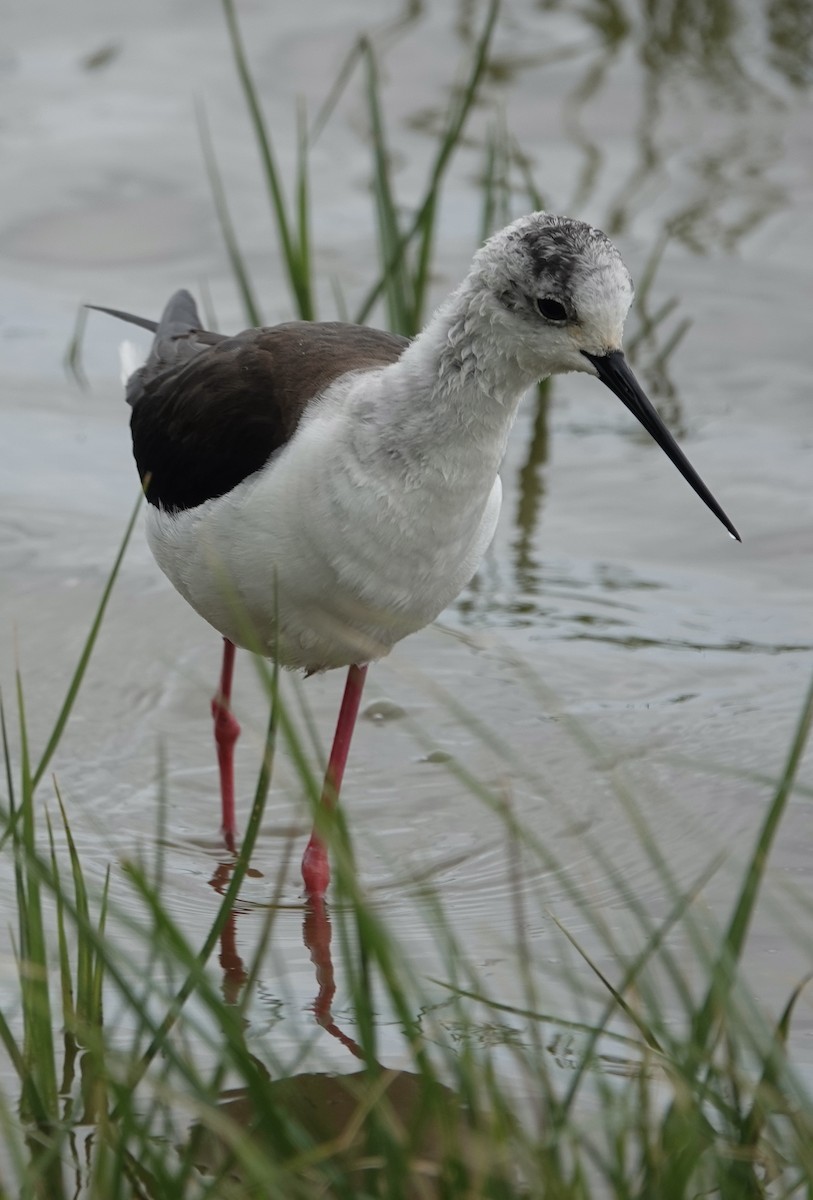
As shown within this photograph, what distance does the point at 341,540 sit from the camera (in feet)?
12.3

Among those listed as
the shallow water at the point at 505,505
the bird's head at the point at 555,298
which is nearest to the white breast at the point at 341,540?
the shallow water at the point at 505,505

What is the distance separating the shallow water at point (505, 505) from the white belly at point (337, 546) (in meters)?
0.21

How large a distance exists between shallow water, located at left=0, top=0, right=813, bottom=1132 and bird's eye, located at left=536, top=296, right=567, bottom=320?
774mm

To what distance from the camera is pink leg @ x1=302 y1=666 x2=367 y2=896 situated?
449 cm

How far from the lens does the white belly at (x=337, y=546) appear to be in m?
3.74

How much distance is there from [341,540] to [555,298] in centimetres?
68

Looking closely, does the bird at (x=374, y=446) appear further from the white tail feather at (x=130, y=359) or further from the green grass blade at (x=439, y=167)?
the green grass blade at (x=439, y=167)

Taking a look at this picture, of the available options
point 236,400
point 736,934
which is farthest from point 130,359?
point 736,934

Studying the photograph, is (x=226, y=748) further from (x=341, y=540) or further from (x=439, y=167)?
(x=439, y=167)

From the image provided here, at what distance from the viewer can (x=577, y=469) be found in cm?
658

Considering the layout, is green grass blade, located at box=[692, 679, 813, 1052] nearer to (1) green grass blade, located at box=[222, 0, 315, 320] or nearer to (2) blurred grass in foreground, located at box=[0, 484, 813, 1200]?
(2) blurred grass in foreground, located at box=[0, 484, 813, 1200]

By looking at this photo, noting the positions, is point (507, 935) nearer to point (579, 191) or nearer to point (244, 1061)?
point (244, 1061)

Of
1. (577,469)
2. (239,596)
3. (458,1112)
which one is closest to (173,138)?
(577,469)

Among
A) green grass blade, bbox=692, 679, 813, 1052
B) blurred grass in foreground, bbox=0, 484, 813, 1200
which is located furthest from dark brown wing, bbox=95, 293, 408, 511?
green grass blade, bbox=692, 679, 813, 1052
